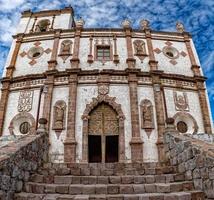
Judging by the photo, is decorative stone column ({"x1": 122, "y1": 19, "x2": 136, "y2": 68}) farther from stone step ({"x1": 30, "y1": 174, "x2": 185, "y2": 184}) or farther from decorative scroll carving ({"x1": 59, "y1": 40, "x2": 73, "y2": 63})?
stone step ({"x1": 30, "y1": 174, "x2": 185, "y2": 184})

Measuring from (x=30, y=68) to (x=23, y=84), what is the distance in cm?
152

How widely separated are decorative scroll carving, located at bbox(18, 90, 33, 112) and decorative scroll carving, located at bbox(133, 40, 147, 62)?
8385 mm

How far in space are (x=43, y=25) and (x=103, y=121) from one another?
40.1 ft

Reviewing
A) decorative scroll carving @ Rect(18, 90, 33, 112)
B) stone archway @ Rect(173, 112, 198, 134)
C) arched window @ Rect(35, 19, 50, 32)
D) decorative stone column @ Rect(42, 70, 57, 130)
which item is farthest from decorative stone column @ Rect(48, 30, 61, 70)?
stone archway @ Rect(173, 112, 198, 134)

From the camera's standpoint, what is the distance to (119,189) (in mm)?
5672

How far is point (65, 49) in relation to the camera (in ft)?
60.1

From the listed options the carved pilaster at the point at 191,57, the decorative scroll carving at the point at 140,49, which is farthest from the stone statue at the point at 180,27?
the decorative scroll carving at the point at 140,49

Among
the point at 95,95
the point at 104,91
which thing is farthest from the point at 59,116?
the point at 104,91

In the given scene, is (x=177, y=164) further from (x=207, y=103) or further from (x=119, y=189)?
(x=207, y=103)

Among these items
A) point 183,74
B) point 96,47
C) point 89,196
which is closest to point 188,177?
point 89,196

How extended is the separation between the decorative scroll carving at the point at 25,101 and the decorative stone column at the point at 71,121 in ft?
9.36

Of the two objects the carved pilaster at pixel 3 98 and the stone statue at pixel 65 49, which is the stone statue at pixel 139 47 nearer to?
the stone statue at pixel 65 49

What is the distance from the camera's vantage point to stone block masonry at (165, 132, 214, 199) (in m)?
5.27

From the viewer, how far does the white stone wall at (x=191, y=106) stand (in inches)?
628
